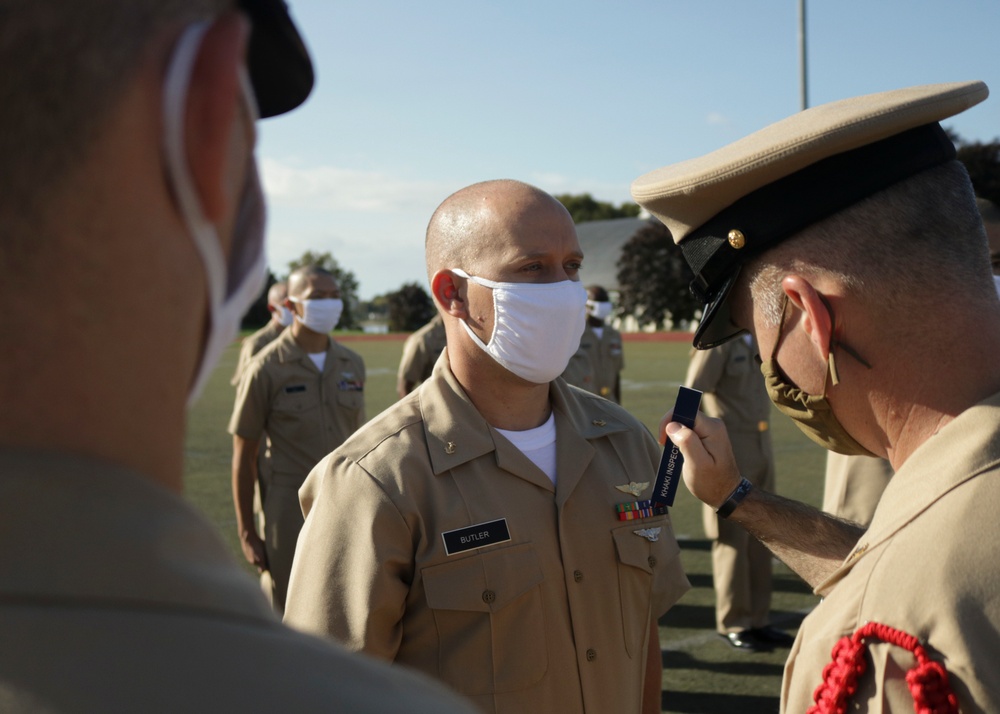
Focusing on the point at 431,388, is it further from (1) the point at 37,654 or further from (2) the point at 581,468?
(1) the point at 37,654

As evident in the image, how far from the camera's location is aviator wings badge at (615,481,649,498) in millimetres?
2821

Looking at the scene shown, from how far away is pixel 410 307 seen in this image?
66438 mm

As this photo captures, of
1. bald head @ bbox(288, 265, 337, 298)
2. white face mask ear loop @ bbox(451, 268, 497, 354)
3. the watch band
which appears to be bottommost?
the watch band

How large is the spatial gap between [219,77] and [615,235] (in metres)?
81.6

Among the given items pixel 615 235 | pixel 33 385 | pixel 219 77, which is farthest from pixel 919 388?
pixel 615 235

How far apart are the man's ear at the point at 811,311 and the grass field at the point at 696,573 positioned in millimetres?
4047

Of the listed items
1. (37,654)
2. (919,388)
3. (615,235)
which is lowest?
(615,235)

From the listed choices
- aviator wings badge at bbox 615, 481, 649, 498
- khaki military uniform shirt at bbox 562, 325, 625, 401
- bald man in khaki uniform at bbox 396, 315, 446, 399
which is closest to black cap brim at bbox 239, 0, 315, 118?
aviator wings badge at bbox 615, 481, 649, 498

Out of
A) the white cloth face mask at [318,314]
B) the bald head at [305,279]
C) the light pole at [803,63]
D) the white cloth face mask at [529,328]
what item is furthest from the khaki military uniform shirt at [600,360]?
the white cloth face mask at [529,328]

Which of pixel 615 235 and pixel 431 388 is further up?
pixel 431 388

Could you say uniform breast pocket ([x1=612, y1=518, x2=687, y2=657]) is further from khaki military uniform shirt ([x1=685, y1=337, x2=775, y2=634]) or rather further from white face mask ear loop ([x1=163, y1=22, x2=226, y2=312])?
khaki military uniform shirt ([x1=685, y1=337, x2=775, y2=634])

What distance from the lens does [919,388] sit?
1708 mm

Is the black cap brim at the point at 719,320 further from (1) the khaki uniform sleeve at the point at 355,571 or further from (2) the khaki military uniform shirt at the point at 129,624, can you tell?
(2) the khaki military uniform shirt at the point at 129,624

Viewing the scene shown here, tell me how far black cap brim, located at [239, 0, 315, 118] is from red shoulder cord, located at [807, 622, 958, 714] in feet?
3.89
